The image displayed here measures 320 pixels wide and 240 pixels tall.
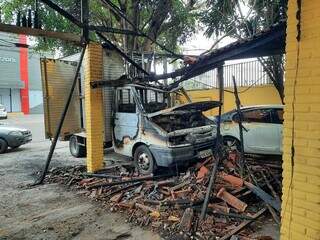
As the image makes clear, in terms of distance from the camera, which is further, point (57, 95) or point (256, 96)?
point (256, 96)

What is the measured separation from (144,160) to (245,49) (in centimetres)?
451

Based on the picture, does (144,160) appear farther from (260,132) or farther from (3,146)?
(3,146)

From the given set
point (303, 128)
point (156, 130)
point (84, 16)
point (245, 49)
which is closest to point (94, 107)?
point (156, 130)

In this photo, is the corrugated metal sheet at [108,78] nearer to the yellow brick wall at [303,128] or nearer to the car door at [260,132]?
the car door at [260,132]

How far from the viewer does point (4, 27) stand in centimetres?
699

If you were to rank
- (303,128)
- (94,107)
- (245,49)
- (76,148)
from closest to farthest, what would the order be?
(303,128)
(245,49)
(94,107)
(76,148)

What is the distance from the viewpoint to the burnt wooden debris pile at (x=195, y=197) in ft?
16.9

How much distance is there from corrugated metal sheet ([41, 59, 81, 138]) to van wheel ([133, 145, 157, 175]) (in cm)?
319

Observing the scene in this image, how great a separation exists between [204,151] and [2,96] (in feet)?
105

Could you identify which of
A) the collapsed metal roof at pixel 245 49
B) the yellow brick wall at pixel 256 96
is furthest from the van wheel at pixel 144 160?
the yellow brick wall at pixel 256 96

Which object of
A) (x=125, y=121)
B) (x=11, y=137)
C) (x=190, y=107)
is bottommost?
(x=11, y=137)

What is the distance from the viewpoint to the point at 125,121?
894 centimetres

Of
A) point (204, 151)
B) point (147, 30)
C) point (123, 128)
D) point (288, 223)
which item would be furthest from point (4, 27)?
point (147, 30)

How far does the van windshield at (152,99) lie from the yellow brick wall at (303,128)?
5473 millimetres
